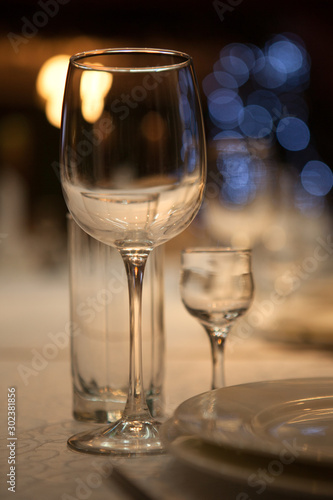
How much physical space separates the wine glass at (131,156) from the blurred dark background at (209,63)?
3.24 m

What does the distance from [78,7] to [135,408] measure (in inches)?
188

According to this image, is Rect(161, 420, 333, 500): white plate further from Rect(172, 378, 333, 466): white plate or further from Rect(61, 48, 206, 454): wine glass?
Rect(61, 48, 206, 454): wine glass

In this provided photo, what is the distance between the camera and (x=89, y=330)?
0.62 m

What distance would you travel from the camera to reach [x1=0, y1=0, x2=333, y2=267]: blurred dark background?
4.98 m

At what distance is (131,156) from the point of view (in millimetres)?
502

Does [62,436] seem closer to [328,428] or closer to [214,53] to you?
[328,428]

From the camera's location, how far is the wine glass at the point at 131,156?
0.50m

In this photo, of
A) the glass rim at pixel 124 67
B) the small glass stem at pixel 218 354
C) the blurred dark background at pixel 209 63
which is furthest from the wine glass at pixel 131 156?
the blurred dark background at pixel 209 63

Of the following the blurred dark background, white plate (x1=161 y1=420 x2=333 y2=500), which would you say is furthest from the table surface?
the blurred dark background

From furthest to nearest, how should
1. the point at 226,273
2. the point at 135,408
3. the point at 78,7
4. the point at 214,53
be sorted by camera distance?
the point at 214,53 → the point at 78,7 → the point at 226,273 → the point at 135,408

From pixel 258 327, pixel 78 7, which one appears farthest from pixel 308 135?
pixel 258 327

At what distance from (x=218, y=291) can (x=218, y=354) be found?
0.06 meters

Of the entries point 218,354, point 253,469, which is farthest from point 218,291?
point 253,469

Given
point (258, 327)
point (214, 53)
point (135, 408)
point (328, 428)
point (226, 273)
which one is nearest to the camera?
point (328, 428)
